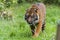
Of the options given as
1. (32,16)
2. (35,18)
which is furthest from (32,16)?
(35,18)

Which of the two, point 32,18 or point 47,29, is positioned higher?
point 32,18

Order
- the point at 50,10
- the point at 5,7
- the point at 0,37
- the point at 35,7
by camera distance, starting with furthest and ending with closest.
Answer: the point at 50,10 → the point at 5,7 → the point at 35,7 → the point at 0,37

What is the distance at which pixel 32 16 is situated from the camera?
6.06 meters

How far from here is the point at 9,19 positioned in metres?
8.33

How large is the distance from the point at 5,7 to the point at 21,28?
7.11 feet

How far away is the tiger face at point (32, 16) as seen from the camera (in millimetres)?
5981

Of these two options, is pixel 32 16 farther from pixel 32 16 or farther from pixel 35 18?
pixel 35 18

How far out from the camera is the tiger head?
19.6 ft

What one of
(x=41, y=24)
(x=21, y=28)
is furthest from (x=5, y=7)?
(x=41, y=24)

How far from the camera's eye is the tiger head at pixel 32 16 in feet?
19.6

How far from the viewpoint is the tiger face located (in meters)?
5.98

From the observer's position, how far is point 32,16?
606 cm

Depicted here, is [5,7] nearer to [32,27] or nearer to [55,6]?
[32,27]

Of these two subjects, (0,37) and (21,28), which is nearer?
(0,37)
